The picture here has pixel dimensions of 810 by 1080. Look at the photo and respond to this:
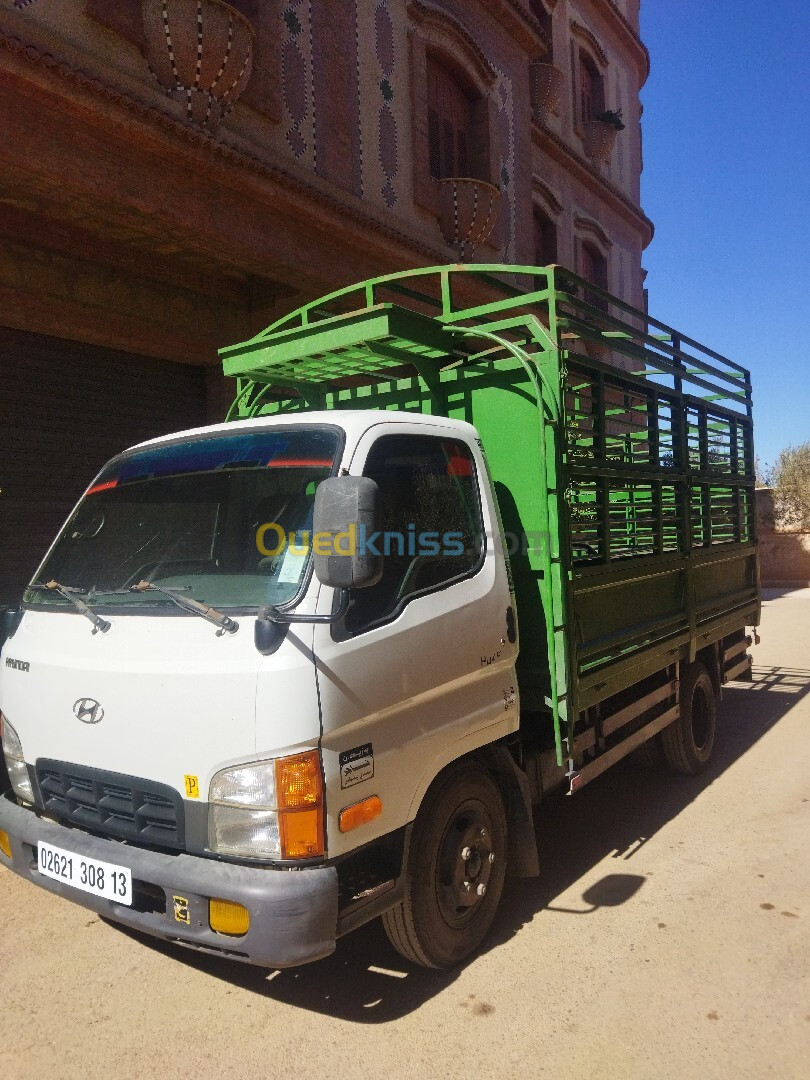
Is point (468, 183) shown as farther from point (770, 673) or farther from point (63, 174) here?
point (770, 673)

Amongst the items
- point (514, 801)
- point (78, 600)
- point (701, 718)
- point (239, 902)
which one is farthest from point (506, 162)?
point (239, 902)

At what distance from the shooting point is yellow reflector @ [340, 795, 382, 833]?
261cm

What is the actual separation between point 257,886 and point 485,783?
121 centimetres

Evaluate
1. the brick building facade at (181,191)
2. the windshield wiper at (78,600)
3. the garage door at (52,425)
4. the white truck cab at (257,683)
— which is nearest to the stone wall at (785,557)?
the brick building facade at (181,191)

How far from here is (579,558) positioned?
3834 mm

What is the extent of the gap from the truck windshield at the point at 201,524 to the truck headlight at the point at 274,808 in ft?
1.80

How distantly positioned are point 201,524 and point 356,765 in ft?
3.82

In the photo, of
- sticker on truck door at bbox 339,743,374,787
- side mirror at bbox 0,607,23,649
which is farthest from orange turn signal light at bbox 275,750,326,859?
side mirror at bbox 0,607,23,649

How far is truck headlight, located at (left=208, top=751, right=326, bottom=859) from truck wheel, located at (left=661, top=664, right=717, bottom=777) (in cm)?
344

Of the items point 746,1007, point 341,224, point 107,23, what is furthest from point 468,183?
point 746,1007

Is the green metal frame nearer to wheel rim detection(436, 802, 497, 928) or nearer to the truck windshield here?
wheel rim detection(436, 802, 497, 928)

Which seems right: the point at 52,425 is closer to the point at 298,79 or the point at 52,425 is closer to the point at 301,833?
the point at 298,79

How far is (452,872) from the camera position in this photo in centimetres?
320

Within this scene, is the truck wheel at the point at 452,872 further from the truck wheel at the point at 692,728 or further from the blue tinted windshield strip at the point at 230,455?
the truck wheel at the point at 692,728
